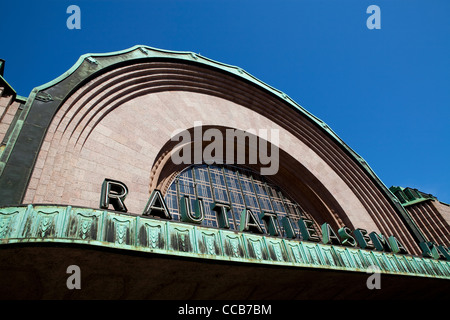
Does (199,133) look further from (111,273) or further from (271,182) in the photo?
(111,273)

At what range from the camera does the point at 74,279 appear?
5.81 m


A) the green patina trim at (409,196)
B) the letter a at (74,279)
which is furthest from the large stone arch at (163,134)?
the letter a at (74,279)

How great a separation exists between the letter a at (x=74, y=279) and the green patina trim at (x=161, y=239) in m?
0.88

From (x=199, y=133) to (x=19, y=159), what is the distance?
7754 millimetres

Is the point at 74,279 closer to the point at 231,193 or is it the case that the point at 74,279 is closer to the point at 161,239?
the point at 161,239

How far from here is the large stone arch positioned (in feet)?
30.4

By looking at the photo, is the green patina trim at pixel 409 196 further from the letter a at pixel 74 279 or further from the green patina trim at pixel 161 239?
the letter a at pixel 74 279

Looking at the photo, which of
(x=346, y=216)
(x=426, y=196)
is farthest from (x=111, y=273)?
(x=426, y=196)

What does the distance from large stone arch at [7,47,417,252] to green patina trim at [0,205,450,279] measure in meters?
2.80

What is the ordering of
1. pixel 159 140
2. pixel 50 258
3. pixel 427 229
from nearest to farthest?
pixel 50 258
pixel 159 140
pixel 427 229

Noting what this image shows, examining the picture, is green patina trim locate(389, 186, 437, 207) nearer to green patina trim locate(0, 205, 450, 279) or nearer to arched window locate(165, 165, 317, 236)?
arched window locate(165, 165, 317, 236)

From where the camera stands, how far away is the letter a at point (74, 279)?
5621 millimetres

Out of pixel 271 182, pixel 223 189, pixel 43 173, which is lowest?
pixel 43 173

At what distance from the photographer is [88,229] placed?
212 inches
